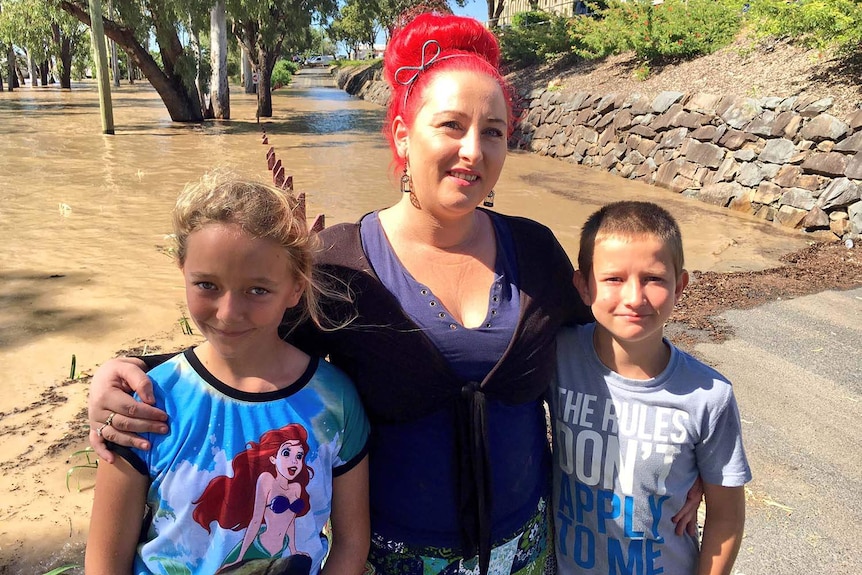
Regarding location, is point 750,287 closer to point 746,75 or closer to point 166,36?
point 746,75

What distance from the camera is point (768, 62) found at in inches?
396

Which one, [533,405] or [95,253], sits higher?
[533,405]

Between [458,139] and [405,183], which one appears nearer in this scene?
[458,139]

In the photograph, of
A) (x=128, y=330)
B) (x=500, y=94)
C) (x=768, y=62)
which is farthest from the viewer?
(x=768, y=62)

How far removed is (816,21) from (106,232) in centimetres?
954

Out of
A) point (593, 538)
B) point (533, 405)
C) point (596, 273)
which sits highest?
point (596, 273)

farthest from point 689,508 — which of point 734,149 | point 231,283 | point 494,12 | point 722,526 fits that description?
point 494,12

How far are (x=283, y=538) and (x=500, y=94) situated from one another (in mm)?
1056

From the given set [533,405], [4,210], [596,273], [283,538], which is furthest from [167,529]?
[4,210]

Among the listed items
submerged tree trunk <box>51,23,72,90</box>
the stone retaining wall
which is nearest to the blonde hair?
the stone retaining wall

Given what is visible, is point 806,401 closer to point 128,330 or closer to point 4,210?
point 128,330

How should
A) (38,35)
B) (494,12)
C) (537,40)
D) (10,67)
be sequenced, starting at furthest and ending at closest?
(38,35) < (10,67) < (494,12) < (537,40)

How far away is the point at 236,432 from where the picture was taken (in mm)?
1195

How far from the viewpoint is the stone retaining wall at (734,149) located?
303 inches
